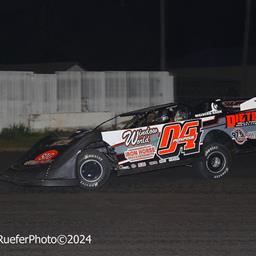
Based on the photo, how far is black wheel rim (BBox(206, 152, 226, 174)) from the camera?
1249cm

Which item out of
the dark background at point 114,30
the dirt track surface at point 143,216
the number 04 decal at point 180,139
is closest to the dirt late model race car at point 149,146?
the number 04 decal at point 180,139

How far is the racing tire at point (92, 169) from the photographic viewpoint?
11500 millimetres

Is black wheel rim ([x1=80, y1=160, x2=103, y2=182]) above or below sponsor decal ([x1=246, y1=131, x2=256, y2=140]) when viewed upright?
below

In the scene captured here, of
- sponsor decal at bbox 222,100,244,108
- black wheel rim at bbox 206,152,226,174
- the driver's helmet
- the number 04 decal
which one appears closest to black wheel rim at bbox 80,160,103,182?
the number 04 decal

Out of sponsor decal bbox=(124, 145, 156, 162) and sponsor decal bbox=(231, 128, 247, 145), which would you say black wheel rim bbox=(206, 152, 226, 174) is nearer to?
sponsor decal bbox=(231, 128, 247, 145)

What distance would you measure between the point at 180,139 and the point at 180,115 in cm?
42

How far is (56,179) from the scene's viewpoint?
11359mm

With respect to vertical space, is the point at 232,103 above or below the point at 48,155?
above

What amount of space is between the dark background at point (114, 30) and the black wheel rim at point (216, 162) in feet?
210

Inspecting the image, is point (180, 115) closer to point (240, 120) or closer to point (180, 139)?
point (180, 139)

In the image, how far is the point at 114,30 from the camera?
3698 inches

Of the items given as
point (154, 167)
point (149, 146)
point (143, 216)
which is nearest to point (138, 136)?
point (149, 146)

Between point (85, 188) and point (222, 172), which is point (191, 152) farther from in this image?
point (85, 188)

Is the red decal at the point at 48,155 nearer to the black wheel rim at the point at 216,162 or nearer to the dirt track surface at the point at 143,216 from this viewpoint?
the dirt track surface at the point at 143,216
